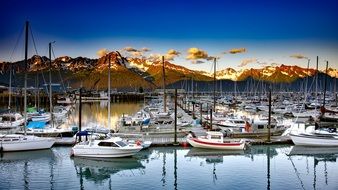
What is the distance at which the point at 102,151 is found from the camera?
3444 cm

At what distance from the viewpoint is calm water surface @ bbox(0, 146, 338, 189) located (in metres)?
28.3

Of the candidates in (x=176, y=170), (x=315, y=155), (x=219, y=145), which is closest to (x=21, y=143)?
(x=176, y=170)

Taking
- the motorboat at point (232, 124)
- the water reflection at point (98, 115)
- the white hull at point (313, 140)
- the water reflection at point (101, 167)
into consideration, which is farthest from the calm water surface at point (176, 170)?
the water reflection at point (98, 115)

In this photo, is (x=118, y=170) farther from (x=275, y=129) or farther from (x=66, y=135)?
(x=275, y=129)

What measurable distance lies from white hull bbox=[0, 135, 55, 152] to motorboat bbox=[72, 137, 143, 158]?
5082 millimetres

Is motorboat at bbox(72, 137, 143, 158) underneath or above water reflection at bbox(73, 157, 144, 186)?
above

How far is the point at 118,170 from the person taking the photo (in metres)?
32.5

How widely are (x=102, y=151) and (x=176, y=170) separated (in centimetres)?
693

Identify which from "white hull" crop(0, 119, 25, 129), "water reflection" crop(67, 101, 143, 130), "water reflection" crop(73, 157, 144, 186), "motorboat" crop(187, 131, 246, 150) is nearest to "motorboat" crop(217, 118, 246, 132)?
"motorboat" crop(187, 131, 246, 150)

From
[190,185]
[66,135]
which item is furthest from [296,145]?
[66,135]

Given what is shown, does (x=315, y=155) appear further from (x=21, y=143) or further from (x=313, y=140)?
(x=21, y=143)

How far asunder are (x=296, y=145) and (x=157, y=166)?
56.7 ft

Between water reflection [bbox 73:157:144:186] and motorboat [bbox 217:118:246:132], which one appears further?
motorboat [bbox 217:118:246:132]

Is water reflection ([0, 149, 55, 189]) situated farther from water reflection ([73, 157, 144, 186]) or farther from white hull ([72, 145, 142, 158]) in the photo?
white hull ([72, 145, 142, 158])
